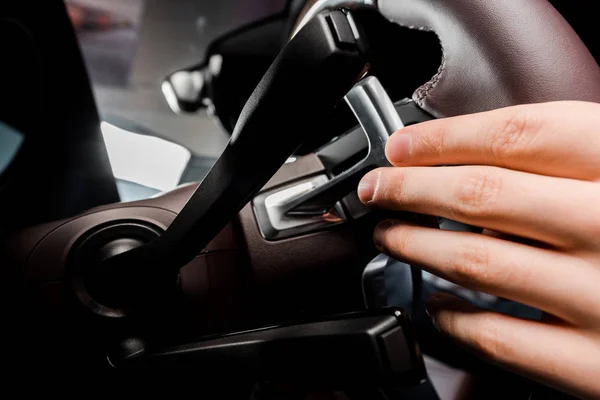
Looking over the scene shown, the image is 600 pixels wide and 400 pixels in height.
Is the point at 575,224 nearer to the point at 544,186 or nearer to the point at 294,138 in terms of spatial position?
the point at 544,186

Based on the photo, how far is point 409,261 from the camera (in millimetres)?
328

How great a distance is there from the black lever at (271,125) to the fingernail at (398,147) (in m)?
0.08

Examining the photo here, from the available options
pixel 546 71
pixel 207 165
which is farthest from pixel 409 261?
Answer: pixel 207 165

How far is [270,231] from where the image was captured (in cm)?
42

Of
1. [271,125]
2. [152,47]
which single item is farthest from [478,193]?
[152,47]

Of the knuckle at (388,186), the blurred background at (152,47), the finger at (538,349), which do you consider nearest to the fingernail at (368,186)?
the knuckle at (388,186)

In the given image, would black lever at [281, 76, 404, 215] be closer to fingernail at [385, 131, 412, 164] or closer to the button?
fingernail at [385, 131, 412, 164]

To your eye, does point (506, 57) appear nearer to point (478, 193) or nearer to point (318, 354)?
point (478, 193)

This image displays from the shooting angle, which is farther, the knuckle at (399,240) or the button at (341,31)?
the knuckle at (399,240)

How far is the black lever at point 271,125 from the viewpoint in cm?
23

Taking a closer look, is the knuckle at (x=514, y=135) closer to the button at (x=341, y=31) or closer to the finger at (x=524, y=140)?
the finger at (x=524, y=140)

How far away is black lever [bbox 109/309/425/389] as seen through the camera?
0.31m

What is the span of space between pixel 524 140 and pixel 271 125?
0.15 metres

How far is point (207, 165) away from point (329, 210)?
26.5 inches
